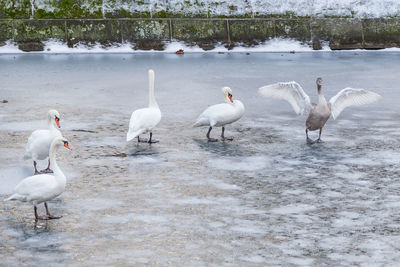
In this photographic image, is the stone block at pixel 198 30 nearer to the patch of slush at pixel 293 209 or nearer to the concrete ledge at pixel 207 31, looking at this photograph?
the concrete ledge at pixel 207 31

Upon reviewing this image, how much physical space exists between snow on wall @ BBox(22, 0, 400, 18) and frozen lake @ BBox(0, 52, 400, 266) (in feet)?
20.7

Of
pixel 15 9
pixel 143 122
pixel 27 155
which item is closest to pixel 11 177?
pixel 27 155

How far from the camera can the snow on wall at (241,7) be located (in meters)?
21.5

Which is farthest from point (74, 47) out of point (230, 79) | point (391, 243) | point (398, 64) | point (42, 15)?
point (391, 243)

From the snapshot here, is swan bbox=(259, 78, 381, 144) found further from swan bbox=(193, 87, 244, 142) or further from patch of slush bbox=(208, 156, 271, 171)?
patch of slush bbox=(208, 156, 271, 171)

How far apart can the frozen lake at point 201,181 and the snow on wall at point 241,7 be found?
6.32 metres

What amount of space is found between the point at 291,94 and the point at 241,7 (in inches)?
456

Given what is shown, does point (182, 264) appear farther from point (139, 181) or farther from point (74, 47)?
point (74, 47)

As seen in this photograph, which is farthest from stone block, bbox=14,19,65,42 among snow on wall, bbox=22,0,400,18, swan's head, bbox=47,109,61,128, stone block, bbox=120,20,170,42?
swan's head, bbox=47,109,61,128

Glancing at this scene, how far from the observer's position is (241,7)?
2197cm

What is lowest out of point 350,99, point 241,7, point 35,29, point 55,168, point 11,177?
point 11,177

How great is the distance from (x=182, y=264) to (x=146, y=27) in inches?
645

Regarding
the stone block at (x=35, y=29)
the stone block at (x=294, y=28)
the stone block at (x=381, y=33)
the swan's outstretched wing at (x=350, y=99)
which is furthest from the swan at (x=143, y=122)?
the stone block at (x=381, y=33)

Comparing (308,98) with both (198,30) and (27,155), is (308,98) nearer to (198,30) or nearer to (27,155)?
(27,155)
